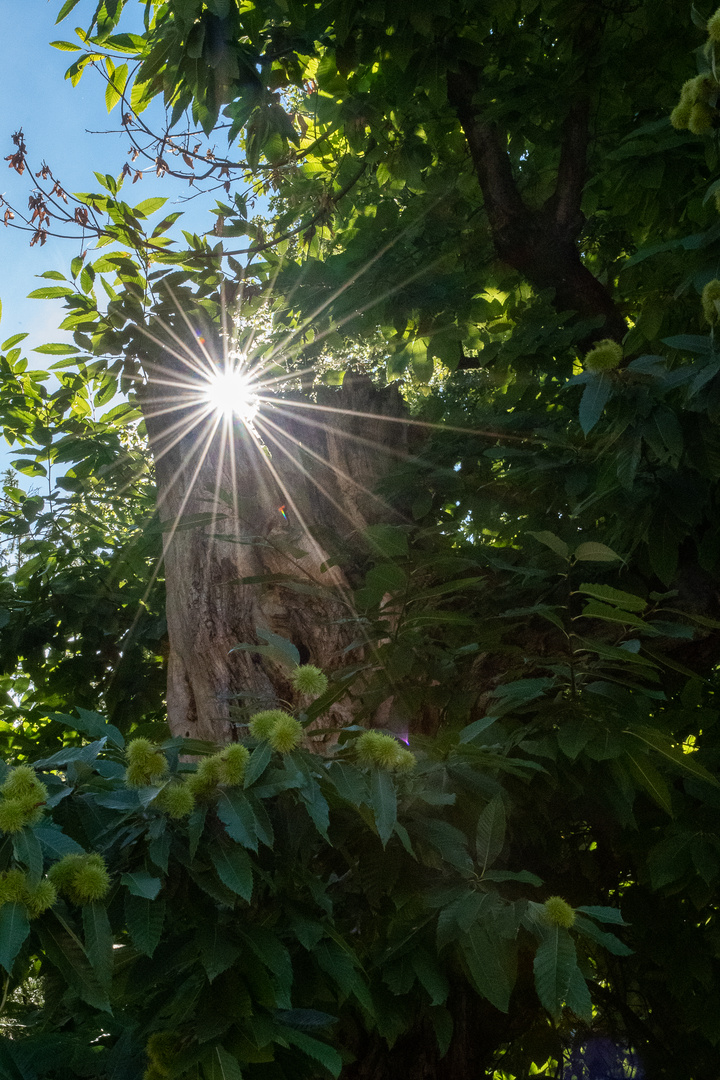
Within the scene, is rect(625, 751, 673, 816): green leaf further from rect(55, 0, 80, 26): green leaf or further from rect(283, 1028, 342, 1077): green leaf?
rect(55, 0, 80, 26): green leaf

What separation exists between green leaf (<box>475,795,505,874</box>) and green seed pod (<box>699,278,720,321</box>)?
97cm

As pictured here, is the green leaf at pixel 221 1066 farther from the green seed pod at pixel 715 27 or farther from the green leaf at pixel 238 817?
the green seed pod at pixel 715 27

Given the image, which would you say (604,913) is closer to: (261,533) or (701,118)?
(701,118)

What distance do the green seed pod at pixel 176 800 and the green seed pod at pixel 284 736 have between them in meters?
0.14

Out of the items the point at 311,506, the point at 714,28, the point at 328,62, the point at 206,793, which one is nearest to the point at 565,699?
the point at 206,793

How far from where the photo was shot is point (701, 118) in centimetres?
152

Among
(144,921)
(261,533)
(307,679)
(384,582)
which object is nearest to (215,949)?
(144,921)

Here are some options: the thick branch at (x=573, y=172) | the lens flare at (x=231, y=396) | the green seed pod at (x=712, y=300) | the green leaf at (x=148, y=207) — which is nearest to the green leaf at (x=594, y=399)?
the green seed pod at (x=712, y=300)

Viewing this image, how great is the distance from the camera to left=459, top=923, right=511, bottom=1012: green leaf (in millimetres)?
1247

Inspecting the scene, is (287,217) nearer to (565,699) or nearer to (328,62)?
(328,62)

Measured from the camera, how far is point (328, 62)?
3049mm

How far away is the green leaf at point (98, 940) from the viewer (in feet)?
3.38

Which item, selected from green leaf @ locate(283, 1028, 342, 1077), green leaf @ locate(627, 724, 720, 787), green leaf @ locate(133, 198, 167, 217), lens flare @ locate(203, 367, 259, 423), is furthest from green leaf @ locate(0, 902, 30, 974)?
green leaf @ locate(133, 198, 167, 217)

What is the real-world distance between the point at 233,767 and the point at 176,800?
96 millimetres
